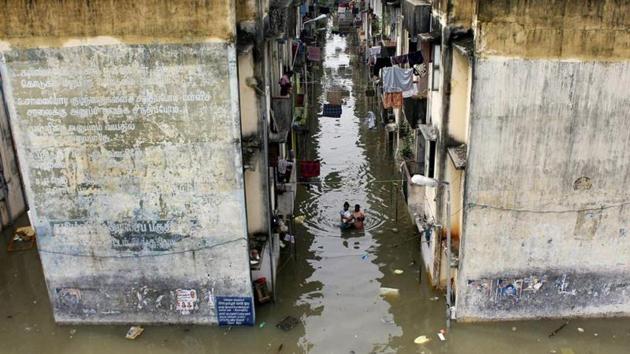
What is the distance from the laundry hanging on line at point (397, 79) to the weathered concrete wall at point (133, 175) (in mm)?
6009

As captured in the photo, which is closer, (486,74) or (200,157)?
(486,74)

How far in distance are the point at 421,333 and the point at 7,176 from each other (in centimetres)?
1302

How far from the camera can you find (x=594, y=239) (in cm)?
1159

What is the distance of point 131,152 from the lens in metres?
11.2

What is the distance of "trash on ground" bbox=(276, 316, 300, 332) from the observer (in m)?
12.5

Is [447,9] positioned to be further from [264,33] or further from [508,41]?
[264,33]

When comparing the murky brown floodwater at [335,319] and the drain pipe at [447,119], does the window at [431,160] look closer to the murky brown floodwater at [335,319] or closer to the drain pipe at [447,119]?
the drain pipe at [447,119]

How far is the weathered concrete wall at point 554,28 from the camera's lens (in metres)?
10.1

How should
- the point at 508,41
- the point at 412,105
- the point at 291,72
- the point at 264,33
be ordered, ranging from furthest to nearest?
1. the point at 291,72
2. the point at 412,105
3. the point at 264,33
4. the point at 508,41

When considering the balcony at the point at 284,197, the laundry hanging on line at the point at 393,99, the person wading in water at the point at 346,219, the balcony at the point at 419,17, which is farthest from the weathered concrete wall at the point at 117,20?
the person wading in water at the point at 346,219

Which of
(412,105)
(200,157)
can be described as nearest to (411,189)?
(412,105)

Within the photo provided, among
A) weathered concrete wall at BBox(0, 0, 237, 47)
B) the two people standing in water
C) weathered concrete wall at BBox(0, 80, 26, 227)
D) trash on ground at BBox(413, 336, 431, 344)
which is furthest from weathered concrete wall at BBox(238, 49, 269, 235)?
weathered concrete wall at BBox(0, 80, 26, 227)

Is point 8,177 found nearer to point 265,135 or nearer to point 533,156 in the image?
point 265,135

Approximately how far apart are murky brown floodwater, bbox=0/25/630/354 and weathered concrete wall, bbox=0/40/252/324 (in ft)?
2.29
